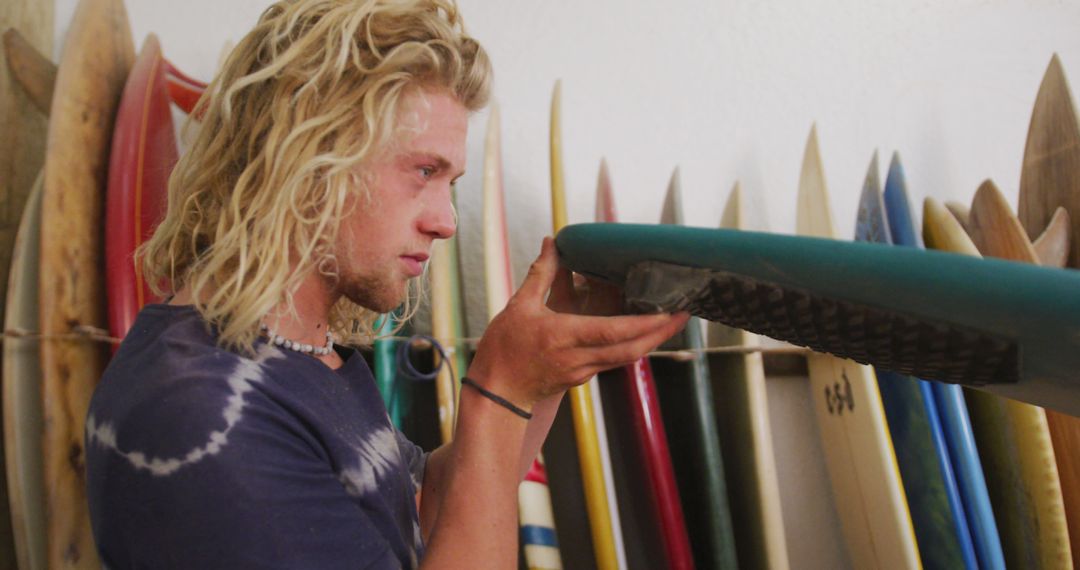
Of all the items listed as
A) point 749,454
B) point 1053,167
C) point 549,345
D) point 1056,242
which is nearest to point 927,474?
point 749,454

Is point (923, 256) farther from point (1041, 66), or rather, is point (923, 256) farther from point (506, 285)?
point (1041, 66)

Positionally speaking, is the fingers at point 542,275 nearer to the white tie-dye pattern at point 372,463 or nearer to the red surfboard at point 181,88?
the white tie-dye pattern at point 372,463

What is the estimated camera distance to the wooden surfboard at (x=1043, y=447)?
146 centimetres

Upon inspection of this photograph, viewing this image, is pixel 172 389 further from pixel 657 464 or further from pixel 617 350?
pixel 657 464

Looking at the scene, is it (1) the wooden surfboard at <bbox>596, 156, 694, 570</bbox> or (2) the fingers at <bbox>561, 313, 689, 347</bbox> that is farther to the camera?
(1) the wooden surfboard at <bbox>596, 156, 694, 570</bbox>

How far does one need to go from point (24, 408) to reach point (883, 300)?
5.01 feet

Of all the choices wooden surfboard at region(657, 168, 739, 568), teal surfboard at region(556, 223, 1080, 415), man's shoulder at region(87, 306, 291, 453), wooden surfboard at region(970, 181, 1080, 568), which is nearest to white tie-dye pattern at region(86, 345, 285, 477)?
man's shoulder at region(87, 306, 291, 453)

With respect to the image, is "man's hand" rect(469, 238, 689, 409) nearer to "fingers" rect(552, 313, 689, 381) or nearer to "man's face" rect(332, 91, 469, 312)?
"fingers" rect(552, 313, 689, 381)

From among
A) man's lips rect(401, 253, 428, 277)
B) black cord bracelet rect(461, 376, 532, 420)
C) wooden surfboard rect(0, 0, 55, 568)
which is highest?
wooden surfboard rect(0, 0, 55, 568)

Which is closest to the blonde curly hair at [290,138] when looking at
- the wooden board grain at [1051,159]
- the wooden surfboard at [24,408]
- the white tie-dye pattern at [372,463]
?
the white tie-dye pattern at [372,463]

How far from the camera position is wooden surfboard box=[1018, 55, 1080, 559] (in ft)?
5.68

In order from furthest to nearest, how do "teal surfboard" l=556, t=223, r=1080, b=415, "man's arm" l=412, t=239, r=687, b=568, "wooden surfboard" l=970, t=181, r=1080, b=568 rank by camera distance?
"wooden surfboard" l=970, t=181, r=1080, b=568
"man's arm" l=412, t=239, r=687, b=568
"teal surfboard" l=556, t=223, r=1080, b=415

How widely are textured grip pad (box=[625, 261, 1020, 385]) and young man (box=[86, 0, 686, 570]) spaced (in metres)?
0.04

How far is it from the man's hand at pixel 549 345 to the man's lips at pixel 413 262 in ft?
0.37
